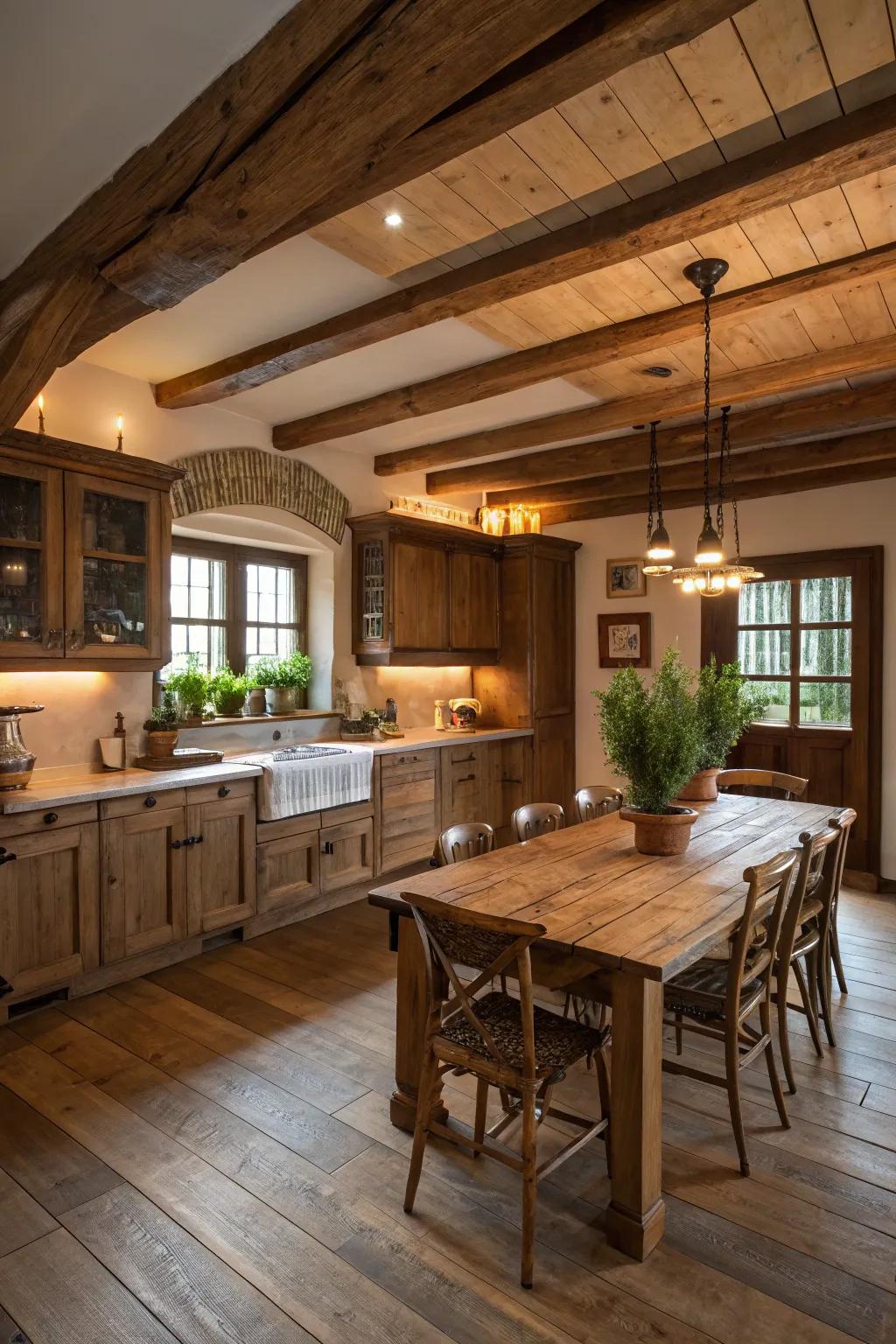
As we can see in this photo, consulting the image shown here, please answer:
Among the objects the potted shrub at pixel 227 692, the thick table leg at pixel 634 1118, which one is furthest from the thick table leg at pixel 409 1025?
the potted shrub at pixel 227 692

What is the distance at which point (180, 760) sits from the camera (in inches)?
164

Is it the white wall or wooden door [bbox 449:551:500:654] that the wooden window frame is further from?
the white wall

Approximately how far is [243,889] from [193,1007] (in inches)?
31.3

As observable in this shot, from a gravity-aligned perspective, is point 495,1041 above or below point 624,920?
below

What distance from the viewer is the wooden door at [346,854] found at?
4.64 metres

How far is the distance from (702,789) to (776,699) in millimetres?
2201

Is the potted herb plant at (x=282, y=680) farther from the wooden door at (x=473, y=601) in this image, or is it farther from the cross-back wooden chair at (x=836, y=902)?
the cross-back wooden chair at (x=836, y=902)

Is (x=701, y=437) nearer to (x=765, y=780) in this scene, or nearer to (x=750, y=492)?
(x=750, y=492)

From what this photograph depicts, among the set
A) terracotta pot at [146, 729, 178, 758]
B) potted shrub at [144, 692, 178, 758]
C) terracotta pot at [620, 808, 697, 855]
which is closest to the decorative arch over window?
potted shrub at [144, 692, 178, 758]

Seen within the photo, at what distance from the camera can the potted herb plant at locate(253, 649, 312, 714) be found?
515 cm

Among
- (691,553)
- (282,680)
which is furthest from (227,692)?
(691,553)

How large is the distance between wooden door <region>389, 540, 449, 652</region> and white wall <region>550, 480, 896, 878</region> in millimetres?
1501

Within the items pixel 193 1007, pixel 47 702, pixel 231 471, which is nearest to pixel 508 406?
pixel 231 471

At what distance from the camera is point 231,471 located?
4.73 meters
